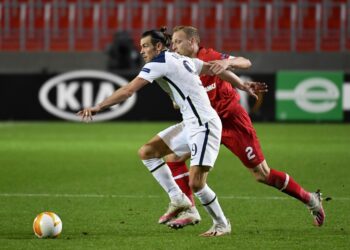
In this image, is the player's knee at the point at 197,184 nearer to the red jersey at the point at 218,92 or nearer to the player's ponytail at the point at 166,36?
the red jersey at the point at 218,92

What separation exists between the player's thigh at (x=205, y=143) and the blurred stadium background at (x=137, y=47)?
46.8 ft

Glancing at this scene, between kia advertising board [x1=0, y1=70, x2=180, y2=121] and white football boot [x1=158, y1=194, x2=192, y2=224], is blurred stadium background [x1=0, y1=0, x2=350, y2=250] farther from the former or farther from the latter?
white football boot [x1=158, y1=194, x2=192, y2=224]

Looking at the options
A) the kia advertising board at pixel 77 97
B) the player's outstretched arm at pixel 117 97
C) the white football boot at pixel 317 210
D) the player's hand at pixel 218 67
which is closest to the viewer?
the player's outstretched arm at pixel 117 97

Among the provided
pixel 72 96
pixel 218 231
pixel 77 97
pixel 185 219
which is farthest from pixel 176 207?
pixel 72 96

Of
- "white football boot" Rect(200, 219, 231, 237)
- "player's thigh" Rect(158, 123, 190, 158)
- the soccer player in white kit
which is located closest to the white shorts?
the soccer player in white kit

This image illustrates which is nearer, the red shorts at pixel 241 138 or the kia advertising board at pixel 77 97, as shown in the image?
the red shorts at pixel 241 138

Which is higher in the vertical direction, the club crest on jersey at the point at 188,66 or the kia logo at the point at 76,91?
the club crest on jersey at the point at 188,66

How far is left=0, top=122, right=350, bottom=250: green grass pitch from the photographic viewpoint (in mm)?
6867

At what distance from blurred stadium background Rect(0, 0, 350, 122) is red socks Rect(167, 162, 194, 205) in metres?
13.5

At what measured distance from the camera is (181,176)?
798cm

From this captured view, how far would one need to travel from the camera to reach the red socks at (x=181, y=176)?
7977mm

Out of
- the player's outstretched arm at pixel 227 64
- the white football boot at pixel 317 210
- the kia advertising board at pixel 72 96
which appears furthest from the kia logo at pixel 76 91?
the player's outstretched arm at pixel 227 64

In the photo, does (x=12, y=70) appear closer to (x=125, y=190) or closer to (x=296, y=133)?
(x=296, y=133)

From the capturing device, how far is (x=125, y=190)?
1041 cm
